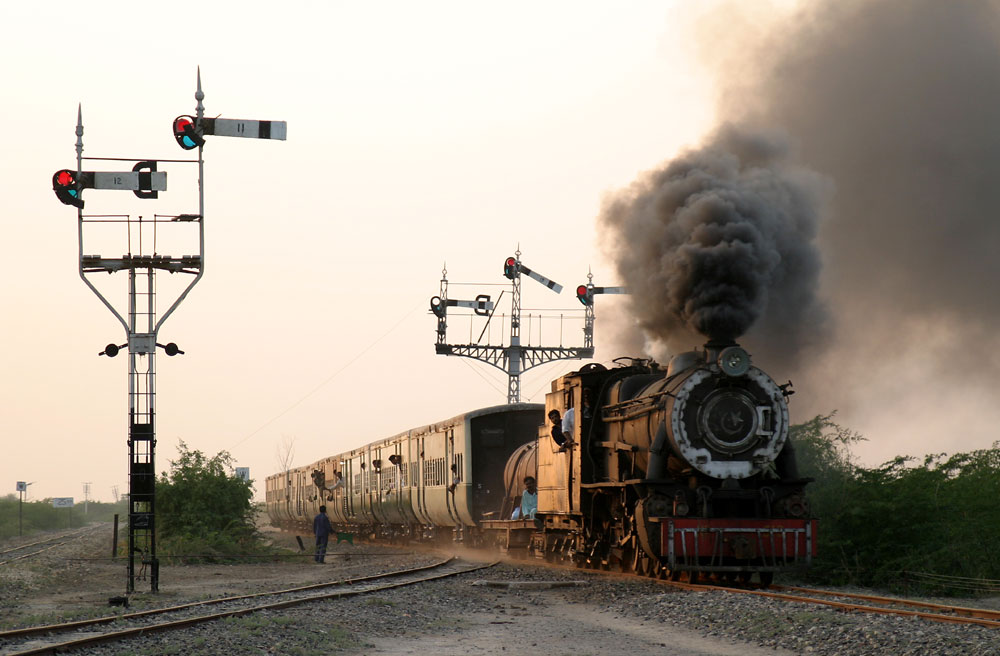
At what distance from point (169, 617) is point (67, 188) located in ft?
27.6

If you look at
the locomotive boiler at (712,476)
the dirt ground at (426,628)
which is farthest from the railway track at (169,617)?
the locomotive boiler at (712,476)

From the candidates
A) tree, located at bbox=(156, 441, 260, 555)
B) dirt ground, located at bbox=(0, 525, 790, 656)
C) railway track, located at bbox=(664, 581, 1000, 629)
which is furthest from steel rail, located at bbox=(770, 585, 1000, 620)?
tree, located at bbox=(156, 441, 260, 555)

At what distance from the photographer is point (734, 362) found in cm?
1520

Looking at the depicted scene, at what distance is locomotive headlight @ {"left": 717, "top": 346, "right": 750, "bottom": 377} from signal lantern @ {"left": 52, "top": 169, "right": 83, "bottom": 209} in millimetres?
10543

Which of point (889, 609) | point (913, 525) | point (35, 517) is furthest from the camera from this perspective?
point (35, 517)

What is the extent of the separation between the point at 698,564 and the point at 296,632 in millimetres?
5880

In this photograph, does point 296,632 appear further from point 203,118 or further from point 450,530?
point 450,530

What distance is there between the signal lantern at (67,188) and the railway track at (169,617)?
708cm

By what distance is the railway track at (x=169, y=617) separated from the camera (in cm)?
1067

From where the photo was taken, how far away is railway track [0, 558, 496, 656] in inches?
420

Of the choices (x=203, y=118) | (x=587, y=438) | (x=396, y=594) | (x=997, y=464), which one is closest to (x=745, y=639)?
(x=396, y=594)

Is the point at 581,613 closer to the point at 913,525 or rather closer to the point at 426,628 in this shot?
the point at 426,628

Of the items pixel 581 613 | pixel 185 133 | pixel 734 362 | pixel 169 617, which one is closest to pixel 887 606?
pixel 581 613

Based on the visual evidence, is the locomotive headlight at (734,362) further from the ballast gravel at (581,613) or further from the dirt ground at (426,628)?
the dirt ground at (426,628)
